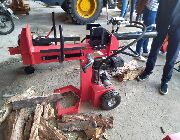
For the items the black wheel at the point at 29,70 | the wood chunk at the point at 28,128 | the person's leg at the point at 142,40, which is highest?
the person's leg at the point at 142,40

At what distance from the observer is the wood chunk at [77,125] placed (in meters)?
3.02

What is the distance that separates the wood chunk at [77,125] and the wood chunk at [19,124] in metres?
0.45

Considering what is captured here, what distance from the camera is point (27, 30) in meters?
3.21

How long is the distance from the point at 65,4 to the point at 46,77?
320 cm

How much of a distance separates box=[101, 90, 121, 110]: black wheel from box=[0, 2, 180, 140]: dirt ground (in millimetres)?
83

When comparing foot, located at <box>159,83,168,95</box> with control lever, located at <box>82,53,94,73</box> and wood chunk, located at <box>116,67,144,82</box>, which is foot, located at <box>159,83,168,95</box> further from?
control lever, located at <box>82,53,94,73</box>

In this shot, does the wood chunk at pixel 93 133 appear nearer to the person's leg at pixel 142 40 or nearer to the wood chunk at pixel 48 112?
the wood chunk at pixel 48 112

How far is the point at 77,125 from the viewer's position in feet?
9.95

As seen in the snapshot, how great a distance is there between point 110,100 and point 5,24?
3.77m

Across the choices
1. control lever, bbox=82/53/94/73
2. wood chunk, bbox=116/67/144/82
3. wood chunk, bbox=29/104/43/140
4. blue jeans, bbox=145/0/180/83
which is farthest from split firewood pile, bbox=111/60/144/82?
wood chunk, bbox=29/104/43/140

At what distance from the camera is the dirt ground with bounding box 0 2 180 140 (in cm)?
328

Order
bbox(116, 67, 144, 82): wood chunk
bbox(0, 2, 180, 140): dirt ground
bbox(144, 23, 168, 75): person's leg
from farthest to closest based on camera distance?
bbox(116, 67, 144, 82): wood chunk < bbox(144, 23, 168, 75): person's leg < bbox(0, 2, 180, 140): dirt ground

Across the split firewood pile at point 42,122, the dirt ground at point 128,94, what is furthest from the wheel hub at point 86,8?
the split firewood pile at point 42,122

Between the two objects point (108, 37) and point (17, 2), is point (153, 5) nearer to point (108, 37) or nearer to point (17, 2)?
point (108, 37)
